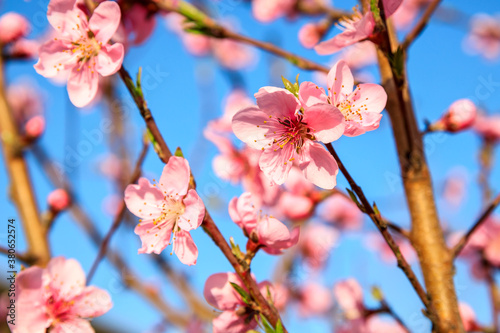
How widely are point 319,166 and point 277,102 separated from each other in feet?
0.70

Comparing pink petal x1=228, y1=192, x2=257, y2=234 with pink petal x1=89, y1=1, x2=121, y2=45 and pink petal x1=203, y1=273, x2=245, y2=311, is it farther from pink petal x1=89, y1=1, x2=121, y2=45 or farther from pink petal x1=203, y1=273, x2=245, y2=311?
pink petal x1=89, y1=1, x2=121, y2=45

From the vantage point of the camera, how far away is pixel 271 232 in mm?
1171

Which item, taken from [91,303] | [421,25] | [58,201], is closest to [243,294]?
[91,303]

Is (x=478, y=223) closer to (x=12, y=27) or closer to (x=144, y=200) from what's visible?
(x=144, y=200)

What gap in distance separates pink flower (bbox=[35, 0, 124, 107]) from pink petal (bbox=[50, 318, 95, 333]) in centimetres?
75

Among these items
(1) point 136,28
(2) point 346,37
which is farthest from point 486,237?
(1) point 136,28

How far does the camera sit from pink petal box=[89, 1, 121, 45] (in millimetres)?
1261

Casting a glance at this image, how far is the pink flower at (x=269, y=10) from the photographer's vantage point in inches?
136

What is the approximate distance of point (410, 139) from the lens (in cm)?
144

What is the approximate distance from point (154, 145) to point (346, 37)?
683 millimetres

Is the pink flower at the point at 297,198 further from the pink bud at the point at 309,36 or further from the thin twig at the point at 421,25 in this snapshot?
the thin twig at the point at 421,25

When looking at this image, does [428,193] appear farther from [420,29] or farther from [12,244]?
[12,244]

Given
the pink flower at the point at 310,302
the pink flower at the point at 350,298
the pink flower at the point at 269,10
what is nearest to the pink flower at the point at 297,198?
the pink flower at the point at 350,298

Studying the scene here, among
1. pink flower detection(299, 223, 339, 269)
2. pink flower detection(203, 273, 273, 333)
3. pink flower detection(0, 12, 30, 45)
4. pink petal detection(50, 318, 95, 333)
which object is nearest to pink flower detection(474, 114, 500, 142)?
pink flower detection(299, 223, 339, 269)
